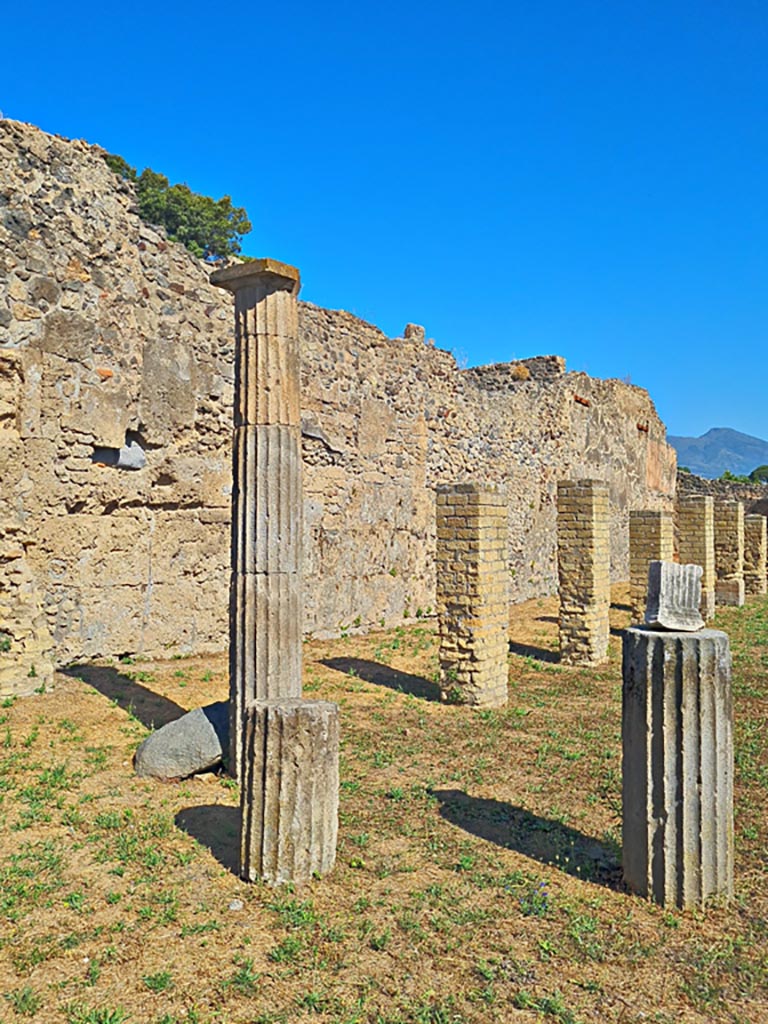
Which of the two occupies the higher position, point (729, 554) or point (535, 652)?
point (729, 554)

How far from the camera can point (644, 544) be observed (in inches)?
535

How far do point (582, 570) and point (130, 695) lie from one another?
6.13m

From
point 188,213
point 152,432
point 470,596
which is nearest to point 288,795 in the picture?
point 470,596

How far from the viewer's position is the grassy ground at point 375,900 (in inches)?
126

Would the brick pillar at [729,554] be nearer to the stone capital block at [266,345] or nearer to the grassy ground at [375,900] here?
the grassy ground at [375,900]

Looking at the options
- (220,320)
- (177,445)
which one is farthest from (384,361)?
(177,445)

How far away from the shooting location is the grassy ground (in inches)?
126

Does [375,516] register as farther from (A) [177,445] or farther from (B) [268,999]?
(B) [268,999]

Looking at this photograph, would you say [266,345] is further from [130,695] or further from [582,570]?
[582,570]

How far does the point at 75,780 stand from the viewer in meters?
5.63

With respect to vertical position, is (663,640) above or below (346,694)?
above

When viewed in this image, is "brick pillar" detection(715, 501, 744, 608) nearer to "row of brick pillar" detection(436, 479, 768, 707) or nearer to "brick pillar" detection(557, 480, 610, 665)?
"row of brick pillar" detection(436, 479, 768, 707)

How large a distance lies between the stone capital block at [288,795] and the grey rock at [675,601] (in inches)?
73.4

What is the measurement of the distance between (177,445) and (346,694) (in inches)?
144
